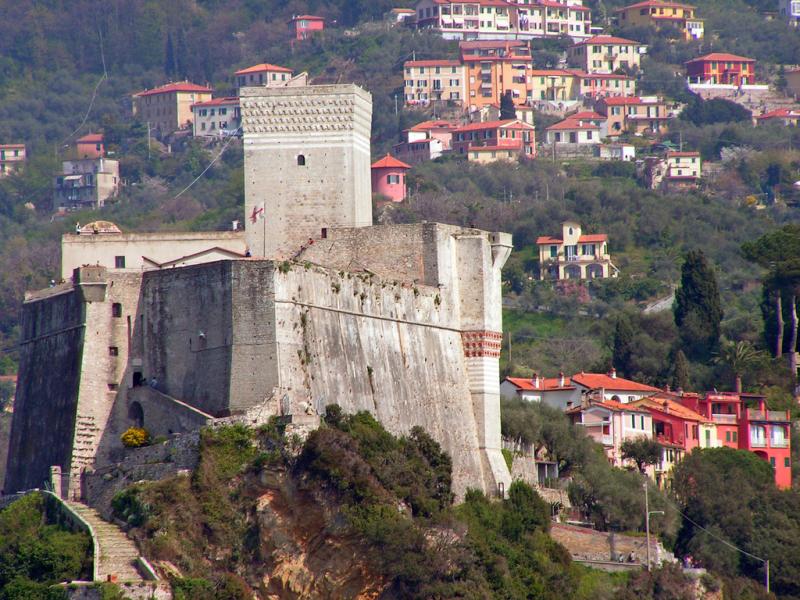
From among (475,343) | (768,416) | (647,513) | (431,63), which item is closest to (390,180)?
(431,63)

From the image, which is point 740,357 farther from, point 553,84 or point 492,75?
point 553,84

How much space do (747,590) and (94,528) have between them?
88.0 feet

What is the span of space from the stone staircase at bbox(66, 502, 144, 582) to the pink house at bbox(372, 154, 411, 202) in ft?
293

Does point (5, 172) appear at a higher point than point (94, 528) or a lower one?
higher

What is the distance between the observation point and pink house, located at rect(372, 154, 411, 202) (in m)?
145

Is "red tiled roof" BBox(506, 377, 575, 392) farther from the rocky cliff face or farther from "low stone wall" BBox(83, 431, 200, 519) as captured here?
"low stone wall" BBox(83, 431, 200, 519)

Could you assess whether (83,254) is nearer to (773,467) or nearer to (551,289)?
(773,467)

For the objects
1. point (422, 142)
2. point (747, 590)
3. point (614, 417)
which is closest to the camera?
point (747, 590)

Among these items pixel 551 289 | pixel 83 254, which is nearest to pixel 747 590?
pixel 83 254

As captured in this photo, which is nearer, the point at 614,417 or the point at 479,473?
the point at 479,473

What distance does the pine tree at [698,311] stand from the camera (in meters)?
99.5

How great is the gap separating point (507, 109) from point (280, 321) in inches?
4831

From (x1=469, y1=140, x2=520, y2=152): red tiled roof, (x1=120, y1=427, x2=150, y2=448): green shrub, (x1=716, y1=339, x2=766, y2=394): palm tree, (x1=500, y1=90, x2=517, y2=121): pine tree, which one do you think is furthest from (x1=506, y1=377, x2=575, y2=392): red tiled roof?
(x1=500, y1=90, x2=517, y2=121): pine tree

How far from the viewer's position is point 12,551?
57219 mm
